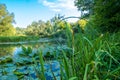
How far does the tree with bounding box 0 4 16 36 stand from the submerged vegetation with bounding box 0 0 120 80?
76.3 feet

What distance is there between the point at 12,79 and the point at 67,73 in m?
2.82

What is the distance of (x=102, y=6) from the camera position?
9609mm

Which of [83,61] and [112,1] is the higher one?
[112,1]

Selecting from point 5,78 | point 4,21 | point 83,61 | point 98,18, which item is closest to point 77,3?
point 98,18

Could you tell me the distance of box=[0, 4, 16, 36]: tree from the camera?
155ft

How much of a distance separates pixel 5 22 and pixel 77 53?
47.0m

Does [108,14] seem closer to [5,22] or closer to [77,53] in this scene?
[77,53]

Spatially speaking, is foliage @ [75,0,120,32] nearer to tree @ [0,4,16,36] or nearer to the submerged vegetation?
the submerged vegetation

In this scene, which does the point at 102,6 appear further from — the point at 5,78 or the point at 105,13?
the point at 5,78

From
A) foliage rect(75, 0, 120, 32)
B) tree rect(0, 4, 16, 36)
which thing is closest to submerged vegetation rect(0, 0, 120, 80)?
foliage rect(75, 0, 120, 32)

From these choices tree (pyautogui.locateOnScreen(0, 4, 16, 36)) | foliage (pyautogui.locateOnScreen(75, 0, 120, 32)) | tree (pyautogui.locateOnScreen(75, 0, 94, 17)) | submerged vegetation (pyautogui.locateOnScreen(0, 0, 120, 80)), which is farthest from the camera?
tree (pyautogui.locateOnScreen(0, 4, 16, 36))

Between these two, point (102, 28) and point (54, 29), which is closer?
point (54, 29)

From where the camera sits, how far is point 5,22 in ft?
156

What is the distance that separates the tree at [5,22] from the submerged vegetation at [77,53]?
23253mm
